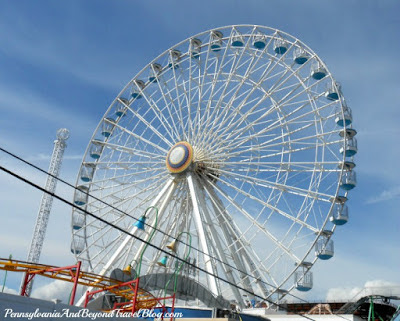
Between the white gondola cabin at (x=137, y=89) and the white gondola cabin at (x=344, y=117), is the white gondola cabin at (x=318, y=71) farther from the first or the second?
the white gondola cabin at (x=137, y=89)

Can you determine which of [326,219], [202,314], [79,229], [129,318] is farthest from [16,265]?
[79,229]

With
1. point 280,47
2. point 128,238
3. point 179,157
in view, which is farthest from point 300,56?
point 128,238

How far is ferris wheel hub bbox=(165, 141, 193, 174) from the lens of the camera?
29594mm

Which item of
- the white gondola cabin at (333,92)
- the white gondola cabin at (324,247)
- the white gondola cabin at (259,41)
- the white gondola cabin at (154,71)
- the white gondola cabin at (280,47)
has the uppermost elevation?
the white gondola cabin at (154,71)

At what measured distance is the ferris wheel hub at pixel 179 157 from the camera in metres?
29.6

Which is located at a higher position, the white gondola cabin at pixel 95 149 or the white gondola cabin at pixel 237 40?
the white gondola cabin at pixel 237 40

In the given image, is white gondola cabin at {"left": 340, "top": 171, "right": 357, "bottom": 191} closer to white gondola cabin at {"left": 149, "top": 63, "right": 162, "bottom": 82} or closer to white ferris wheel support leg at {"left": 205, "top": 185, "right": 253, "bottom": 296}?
white ferris wheel support leg at {"left": 205, "top": 185, "right": 253, "bottom": 296}

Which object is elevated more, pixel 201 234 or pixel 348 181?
pixel 348 181

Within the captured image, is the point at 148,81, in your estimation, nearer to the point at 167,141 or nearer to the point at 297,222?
the point at 167,141

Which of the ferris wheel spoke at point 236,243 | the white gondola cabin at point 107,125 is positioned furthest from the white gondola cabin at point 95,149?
the ferris wheel spoke at point 236,243

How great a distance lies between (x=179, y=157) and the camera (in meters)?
30.0

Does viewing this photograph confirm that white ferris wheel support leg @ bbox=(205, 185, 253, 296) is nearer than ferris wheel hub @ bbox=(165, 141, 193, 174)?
Yes

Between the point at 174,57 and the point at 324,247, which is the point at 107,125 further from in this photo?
the point at 324,247

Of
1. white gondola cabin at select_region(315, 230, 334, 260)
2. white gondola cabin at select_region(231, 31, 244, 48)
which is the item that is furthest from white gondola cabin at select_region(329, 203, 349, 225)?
white gondola cabin at select_region(231, 31, 244, 48)
